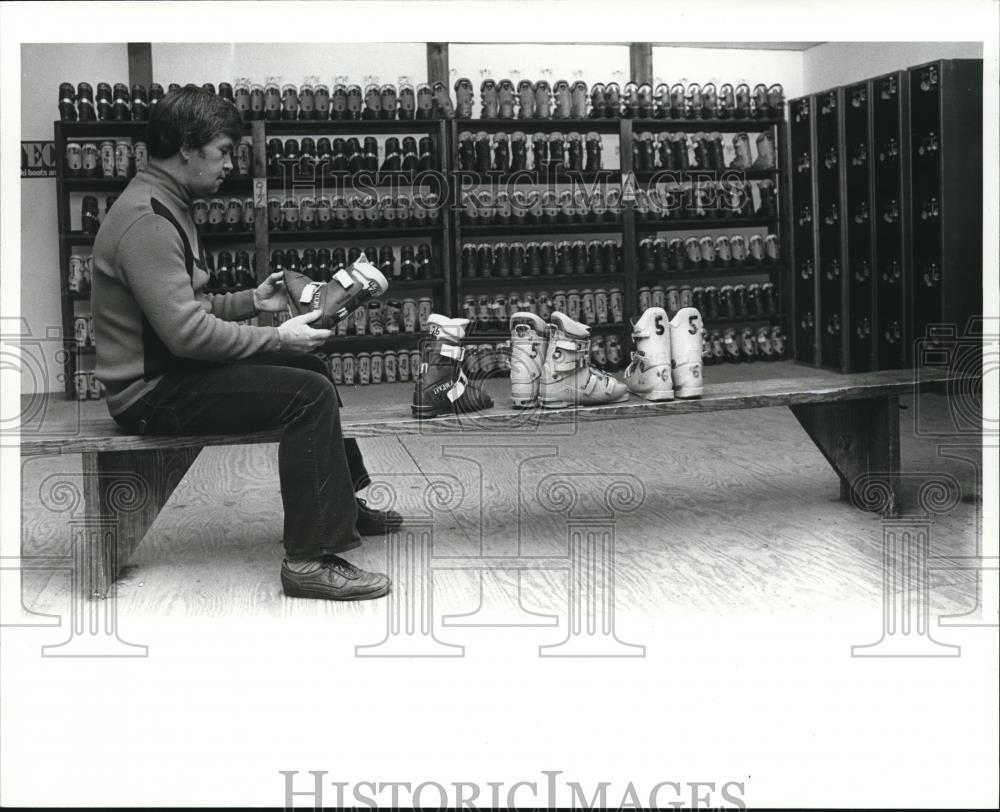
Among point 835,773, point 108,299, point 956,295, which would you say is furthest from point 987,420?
point 956,295

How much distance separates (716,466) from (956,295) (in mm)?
3368

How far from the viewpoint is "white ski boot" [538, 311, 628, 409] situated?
3650 mm

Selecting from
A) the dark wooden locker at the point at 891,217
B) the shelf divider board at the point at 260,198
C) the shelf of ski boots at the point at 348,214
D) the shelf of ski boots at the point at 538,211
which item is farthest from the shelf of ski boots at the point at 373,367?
the dark wooden locker at the point at 891,217

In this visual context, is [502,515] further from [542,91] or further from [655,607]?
[542,91]

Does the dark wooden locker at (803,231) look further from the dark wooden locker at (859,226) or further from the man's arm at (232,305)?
the man's arm at (232,305)

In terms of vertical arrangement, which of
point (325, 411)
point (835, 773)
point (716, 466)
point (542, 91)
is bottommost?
point (835, 773)

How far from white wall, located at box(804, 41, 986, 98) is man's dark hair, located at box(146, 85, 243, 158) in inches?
236

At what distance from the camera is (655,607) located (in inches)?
122

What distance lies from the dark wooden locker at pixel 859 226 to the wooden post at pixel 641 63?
6.38ft

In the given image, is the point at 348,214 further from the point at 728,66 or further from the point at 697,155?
the point at 728,66

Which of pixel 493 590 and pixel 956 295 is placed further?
pixel 956 295

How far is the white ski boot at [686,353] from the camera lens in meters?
3.77

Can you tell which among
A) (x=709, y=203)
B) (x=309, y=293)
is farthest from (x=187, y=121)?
(x=709, y=203)

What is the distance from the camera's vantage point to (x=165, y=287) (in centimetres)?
303
